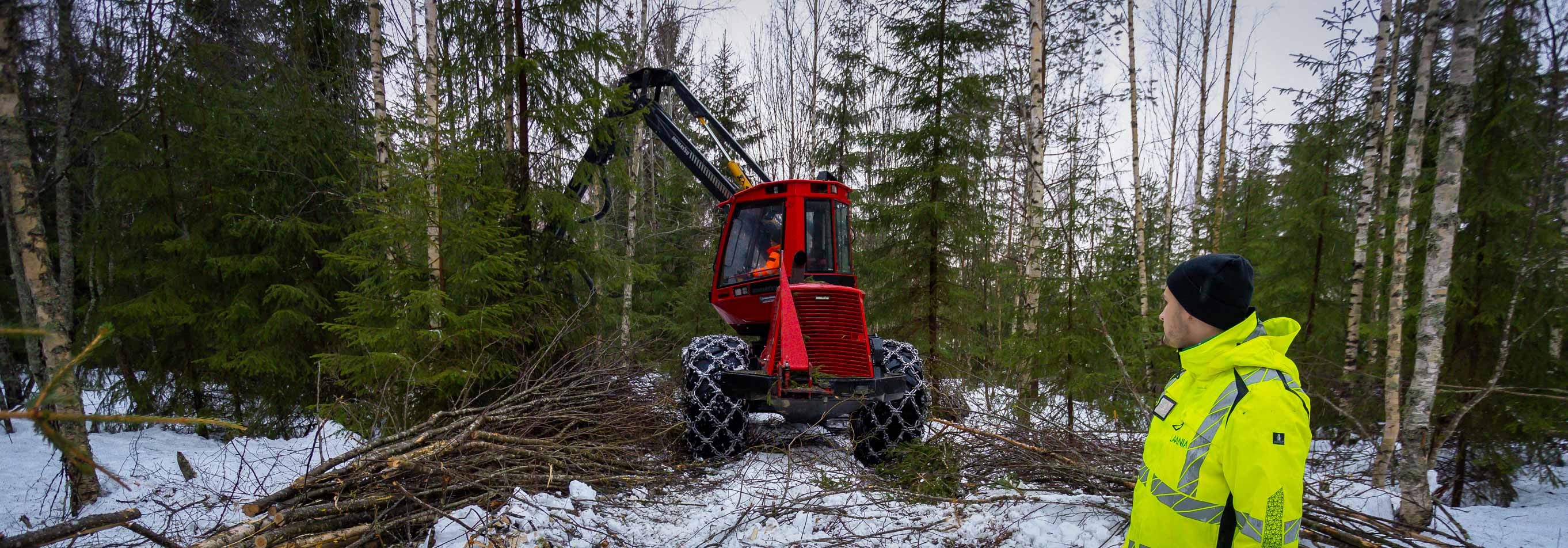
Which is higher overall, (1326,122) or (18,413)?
(1326,122)

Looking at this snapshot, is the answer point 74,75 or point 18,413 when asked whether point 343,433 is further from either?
point 18,413

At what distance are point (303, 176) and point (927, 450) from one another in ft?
24.7

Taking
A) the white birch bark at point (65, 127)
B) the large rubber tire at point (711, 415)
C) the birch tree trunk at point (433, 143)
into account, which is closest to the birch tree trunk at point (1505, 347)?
the large rubber tire at point (711, 415)

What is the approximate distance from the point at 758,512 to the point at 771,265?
9.13ft

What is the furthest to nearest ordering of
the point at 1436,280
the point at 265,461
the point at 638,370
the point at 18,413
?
the point at 638,370
the point at 265,461
the point at 1436,280
the point at 18,413

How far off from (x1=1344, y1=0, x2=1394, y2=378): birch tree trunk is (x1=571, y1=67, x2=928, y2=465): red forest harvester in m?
4.99

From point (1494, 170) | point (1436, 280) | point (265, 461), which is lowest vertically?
point (265, 461)

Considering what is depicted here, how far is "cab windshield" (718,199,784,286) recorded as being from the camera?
6.69 m

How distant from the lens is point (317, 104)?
331 inches

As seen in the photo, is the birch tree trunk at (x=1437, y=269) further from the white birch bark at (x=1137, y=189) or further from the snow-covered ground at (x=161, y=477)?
the snow-covered ground at (x=161, y=477)

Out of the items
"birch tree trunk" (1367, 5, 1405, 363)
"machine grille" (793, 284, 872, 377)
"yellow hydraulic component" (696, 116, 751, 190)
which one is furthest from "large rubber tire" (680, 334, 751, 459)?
"birch tree trunk" (1367, 5, 1405, 363)

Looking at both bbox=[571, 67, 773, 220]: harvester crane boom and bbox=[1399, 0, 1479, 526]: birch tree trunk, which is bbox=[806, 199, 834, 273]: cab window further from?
bbox=[1399, 0, 1479, 526]: birch tree trunk

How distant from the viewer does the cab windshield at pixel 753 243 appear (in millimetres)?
6688

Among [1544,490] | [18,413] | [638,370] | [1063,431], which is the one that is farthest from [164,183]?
[1544,490]
